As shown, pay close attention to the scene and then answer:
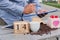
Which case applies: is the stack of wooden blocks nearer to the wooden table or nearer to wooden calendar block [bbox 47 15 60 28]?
the wooden table

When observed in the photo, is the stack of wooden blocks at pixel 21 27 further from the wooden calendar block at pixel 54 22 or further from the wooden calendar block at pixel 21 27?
the wooden calendar block at pixel 54 22

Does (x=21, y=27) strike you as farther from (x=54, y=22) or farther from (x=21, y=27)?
(x=54, y=22)

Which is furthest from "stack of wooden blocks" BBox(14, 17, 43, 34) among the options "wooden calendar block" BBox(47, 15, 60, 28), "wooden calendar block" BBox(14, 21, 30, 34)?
"wooden calendar block" BBox(47, 15, 60, 28)

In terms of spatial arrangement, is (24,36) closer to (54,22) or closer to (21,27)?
(21,27)

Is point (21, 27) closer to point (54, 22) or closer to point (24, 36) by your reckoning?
point (24, 36)

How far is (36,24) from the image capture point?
96cm

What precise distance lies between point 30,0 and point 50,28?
0.33m

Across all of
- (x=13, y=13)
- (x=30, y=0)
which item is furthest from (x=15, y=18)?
(x=30, y=0)

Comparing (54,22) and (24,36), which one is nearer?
(24,36)

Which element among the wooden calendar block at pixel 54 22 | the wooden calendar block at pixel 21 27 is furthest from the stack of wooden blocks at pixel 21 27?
the wooden calendar block at pixel 54 22

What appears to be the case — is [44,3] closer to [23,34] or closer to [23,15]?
[23,15]

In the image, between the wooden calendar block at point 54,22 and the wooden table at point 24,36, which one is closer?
the wooden table at point 24,36

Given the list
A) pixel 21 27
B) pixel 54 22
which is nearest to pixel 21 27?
pixel 21 27

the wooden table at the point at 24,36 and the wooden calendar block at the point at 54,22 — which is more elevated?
the wooden calendar block at the point at 54,22
